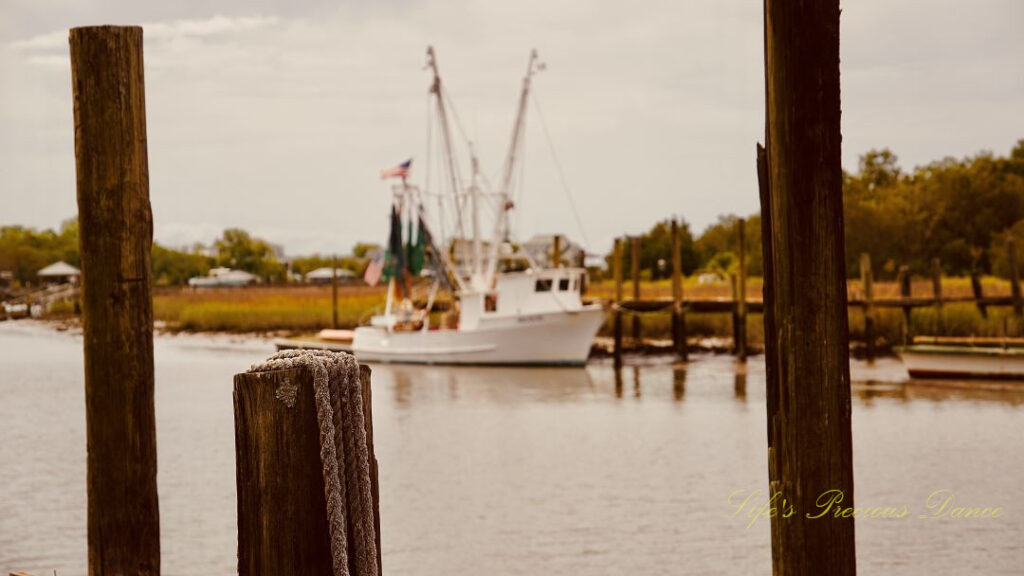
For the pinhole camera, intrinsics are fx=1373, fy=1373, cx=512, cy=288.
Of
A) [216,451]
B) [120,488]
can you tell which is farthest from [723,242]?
[120,488]

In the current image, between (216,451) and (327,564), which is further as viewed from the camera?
(216,451)

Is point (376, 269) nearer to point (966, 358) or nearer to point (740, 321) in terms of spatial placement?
point (740, 321)

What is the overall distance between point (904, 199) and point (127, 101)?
56004mm

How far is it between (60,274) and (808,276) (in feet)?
310

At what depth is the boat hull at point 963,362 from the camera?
2841cm

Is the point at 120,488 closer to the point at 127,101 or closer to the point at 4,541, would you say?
the point at 127,101

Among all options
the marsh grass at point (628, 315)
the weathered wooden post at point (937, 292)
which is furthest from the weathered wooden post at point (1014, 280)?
→ the weathered wooden post at point (937, 292)

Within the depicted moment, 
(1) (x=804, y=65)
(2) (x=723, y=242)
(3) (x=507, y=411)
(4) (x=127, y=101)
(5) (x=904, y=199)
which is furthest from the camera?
(2) (x=723, y=242)

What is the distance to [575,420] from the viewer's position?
86.6 feet

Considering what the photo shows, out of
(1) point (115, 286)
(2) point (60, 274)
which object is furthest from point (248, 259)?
(1) point (115, 286)

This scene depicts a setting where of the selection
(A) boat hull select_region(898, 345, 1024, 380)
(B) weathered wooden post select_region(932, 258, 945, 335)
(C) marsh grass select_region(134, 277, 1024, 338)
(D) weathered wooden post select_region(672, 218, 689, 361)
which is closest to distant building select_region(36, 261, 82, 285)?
(C) marsh grass select_region(134, 277, 1024, 338)

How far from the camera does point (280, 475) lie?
4121 millimetres

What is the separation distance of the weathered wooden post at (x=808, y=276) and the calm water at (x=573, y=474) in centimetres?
885

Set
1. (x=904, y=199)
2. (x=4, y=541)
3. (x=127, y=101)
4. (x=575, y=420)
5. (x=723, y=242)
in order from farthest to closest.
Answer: (x=723, y=242)
(x=904, y=199)
(x=575, y=420)
(x=4, y=541)
(x=127, y=101)
